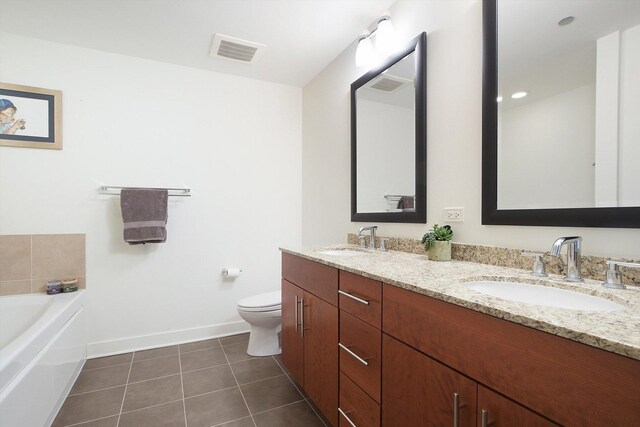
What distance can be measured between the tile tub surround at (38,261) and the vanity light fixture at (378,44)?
236cm

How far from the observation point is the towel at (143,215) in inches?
87.8

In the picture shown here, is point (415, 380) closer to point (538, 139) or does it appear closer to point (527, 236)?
point (527, 236)

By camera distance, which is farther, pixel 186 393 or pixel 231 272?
pixel 231 272

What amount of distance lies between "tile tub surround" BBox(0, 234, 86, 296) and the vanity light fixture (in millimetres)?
2363

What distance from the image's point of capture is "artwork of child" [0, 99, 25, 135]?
206cm

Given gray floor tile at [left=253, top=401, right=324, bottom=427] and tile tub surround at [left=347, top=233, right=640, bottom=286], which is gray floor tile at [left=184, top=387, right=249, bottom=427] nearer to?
gray floor tile at [left=253, top=401, right=324, bottom=427]

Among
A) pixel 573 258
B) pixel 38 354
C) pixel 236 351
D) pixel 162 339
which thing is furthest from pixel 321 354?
pixel 162 339

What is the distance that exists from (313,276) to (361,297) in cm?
43

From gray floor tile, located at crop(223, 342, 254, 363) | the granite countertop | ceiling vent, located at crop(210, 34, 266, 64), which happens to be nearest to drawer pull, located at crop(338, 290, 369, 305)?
the granite countertop

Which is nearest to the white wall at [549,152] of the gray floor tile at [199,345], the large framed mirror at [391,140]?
the large framed mirror at [391,140]

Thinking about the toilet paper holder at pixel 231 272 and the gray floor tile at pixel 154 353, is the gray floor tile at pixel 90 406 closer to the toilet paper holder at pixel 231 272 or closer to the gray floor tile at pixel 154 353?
the gray floor tile at pixel 154 353

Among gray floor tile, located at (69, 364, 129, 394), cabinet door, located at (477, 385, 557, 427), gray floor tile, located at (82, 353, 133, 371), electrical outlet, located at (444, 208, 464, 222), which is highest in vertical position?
electrical outlet, located at (444, 208, 464, 222)

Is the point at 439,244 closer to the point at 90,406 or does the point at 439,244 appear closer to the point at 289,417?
the point at 289,417

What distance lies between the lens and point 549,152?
109 cm
